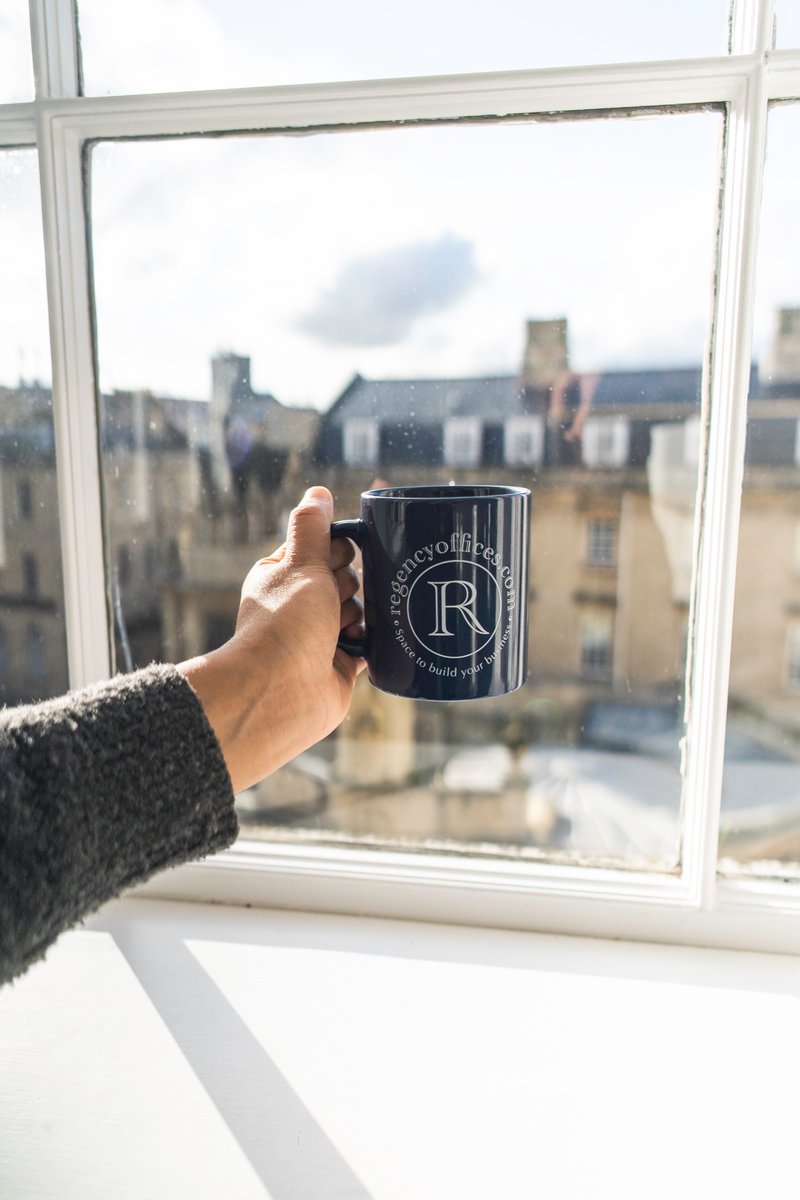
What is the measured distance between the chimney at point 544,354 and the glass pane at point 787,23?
375 millimetres

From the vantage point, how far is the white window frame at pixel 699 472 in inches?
26.3

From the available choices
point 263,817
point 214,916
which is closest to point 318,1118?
point 214,916

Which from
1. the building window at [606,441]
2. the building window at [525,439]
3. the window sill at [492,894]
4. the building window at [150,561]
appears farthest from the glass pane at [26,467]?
the building window at [606,441]

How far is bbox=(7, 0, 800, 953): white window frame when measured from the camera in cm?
67

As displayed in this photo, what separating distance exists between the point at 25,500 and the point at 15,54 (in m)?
0.47

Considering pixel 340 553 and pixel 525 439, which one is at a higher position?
pixel 525 439

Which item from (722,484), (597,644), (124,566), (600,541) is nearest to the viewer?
(722,484)

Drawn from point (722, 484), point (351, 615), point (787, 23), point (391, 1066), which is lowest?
point (391, 1066)

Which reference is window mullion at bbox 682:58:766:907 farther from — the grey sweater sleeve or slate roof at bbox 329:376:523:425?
the grey sweater sleeve

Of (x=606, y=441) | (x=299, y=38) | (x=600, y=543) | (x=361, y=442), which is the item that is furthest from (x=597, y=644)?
(x=299, y=38)

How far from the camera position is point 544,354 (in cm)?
101

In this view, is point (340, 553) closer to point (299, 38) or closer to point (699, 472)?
point (699, 472)

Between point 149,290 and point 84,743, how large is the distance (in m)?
0.69

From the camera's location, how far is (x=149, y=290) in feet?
3.08
